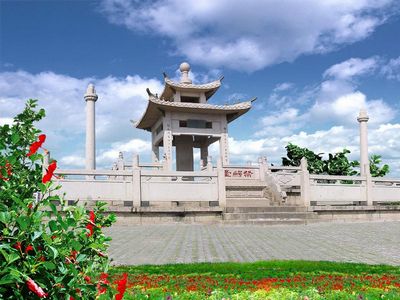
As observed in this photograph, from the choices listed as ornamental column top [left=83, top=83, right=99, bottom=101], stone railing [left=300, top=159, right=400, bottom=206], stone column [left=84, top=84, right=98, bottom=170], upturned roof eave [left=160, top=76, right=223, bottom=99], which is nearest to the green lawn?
stone railing [left=300, top=159, right=400, bottom=206]

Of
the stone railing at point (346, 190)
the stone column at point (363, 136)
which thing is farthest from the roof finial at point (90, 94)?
the stone column at point (363, 136)

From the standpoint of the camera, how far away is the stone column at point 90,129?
1977 centimetres

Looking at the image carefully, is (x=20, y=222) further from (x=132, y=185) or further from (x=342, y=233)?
(x=132, y=185)

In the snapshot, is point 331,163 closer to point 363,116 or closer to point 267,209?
point 363,116

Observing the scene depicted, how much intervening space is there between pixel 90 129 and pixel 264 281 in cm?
1583

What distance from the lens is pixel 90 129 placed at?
19.8 m

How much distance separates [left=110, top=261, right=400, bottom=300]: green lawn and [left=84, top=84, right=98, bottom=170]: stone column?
13.4 metres

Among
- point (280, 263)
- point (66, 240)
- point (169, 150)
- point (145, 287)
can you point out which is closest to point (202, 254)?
point (280, 263)

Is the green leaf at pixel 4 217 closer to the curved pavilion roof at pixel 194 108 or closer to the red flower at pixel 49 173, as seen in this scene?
the red flower at pixel 49 173

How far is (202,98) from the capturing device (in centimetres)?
2841

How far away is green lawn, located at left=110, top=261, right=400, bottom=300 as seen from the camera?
4.60 metres

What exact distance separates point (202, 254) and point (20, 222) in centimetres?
764

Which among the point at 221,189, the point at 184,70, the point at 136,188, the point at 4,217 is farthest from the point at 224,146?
the point at 4,217

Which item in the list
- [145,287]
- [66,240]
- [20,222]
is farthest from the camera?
[145,287]
